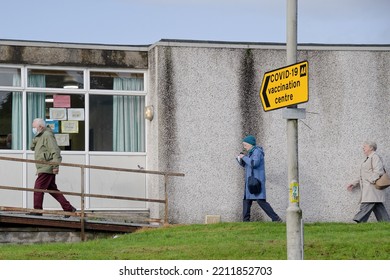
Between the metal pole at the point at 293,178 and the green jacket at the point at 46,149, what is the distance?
7528 mm

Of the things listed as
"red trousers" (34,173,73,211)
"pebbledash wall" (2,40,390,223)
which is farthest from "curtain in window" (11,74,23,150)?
"red trousers" (34,173,73,211)

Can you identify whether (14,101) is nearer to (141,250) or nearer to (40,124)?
(40,124)

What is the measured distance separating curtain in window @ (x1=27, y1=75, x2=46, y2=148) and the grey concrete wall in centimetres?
206

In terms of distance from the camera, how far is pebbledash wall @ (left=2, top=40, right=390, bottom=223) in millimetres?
21562

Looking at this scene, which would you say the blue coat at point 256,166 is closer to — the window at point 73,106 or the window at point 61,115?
the window at point 73,106

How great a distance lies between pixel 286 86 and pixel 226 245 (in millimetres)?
3652

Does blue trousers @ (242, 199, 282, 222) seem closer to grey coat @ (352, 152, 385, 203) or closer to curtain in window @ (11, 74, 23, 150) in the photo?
grey coat @ (352, 152, 385, 203)

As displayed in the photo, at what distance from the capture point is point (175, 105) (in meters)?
21.6

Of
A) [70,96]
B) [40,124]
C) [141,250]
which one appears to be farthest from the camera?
[70,96]

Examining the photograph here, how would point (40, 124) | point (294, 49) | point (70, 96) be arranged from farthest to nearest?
point (70, 96) → point (40, 124) → point (294, 49)

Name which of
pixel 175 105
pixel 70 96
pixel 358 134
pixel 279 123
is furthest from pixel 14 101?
pixel 358 134

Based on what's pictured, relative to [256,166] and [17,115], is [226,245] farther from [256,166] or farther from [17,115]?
[17,115]

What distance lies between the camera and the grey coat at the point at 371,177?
21.3 meters
